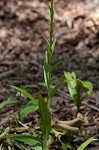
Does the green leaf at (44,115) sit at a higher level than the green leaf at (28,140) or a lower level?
higher

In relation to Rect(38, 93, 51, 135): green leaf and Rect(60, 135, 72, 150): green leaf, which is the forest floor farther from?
Rect(38, 93, 51, 135): green leaf

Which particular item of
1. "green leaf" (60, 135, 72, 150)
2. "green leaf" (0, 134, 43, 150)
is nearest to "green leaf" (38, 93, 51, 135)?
"green leaf" (0, 134, 43, 150)

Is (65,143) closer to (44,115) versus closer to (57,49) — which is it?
(44,115)

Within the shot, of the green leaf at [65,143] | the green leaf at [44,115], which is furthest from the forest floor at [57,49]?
the green leaf at [44,115]

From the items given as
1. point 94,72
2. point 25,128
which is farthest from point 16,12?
point 25,128

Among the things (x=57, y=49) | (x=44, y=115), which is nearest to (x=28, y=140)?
(x=44, y=115)

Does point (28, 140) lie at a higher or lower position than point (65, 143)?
higher

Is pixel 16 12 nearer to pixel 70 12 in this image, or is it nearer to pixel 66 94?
pixel 70 12

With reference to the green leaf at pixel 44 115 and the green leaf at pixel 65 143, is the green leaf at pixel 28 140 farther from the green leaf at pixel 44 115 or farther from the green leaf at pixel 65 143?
the green leaf at pixel 65 143

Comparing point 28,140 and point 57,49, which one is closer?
point 28,140
